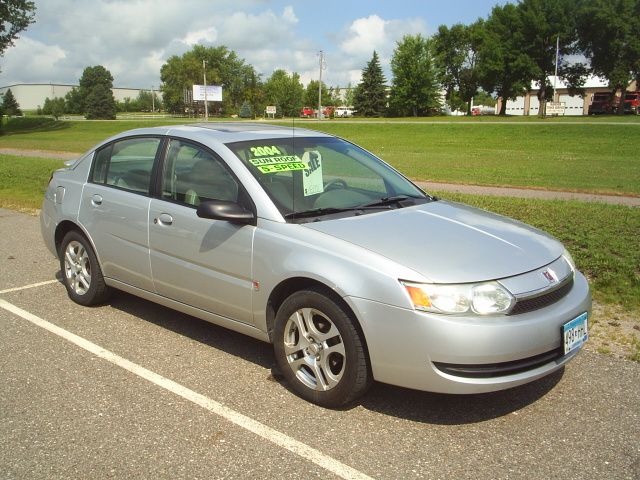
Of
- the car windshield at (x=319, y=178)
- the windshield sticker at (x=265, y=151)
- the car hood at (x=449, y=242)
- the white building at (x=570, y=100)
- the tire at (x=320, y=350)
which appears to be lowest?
the tire at (x=320, y=350)

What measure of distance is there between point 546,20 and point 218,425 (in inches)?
2789

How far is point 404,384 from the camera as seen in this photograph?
323 cm

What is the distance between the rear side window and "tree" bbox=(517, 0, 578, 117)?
63677 mm

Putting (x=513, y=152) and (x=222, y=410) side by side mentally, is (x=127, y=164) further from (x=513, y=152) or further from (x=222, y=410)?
(x=513, y=152)

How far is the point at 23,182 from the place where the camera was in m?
14.5

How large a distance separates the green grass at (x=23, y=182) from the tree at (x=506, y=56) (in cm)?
5900

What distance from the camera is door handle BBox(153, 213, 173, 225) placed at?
14.3 ft

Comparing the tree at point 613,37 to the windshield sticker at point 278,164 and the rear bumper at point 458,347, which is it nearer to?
the windshield sticker at point 278,164

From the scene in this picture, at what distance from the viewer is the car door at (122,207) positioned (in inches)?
183

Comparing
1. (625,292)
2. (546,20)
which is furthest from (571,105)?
(625,292)

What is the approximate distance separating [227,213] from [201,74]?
121 meters

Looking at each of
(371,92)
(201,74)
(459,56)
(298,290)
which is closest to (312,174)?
(298,290)

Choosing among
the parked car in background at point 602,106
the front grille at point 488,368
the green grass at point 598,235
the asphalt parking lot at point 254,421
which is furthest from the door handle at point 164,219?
the parked car in background at point 602,106

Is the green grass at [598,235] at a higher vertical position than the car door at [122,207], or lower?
lower
